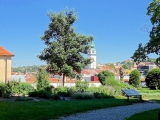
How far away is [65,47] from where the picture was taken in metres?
28.1

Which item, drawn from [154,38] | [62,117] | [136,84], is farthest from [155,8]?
[136,84]

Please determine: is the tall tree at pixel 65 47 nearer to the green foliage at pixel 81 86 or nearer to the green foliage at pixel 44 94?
the green foliage at pixel 81 86

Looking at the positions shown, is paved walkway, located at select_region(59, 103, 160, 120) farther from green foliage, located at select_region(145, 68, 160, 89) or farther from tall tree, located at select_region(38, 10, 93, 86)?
green foliage, located at select_region(145, 68, 160, 89)

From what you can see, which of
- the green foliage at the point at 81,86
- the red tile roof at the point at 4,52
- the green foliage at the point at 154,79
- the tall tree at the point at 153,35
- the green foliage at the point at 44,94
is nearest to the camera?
the tall tree at the point at 153,35

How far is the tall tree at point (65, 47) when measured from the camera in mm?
27328

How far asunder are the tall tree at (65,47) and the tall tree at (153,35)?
13.2m

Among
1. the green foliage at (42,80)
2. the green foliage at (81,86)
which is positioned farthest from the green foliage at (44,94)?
the green foliage at (81,86)

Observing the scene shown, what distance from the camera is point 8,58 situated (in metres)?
33.3

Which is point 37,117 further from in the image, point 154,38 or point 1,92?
point 1,92

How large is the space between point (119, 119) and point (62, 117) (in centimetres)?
211

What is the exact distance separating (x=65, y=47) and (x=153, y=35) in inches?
596

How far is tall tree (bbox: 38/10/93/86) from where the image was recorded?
27.3 m

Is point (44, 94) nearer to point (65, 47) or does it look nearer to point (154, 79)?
point (65, 47)

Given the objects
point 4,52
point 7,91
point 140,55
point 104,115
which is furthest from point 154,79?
point 104,115
